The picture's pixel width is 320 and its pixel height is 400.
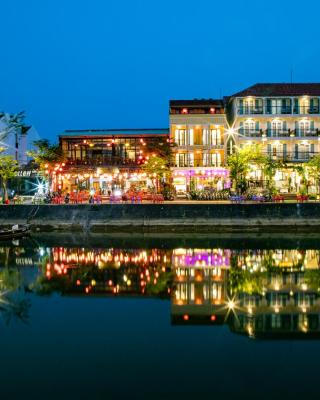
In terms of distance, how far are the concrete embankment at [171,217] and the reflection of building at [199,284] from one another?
9.65 metres

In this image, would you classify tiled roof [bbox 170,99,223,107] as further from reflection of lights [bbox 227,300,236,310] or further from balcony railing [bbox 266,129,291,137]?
reflection of lights [bbox 227,300,236,310]

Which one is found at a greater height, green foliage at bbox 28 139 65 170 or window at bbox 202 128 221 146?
window at bbox 202 128 221 146

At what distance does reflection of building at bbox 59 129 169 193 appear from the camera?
209 ft

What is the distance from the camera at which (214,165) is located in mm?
64938

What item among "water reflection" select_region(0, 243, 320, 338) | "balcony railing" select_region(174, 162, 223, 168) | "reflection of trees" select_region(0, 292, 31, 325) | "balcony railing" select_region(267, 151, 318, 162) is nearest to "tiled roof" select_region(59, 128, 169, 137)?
"balcony railing" select_region(174, 162, 223, 168)

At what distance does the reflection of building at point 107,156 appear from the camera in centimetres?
6362

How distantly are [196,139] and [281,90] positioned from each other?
13.1 metres

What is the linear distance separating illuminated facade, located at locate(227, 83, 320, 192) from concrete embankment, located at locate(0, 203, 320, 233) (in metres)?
20.6

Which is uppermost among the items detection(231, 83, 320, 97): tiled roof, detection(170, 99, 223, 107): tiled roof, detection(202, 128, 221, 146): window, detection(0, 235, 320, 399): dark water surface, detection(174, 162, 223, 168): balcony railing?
detection(231, 83, 320, 97): tiled roof

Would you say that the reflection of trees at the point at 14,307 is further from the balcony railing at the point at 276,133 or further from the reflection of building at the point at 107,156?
the balcony railing at the point at 276,133

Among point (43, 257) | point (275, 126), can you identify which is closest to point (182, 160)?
point (275, 126)

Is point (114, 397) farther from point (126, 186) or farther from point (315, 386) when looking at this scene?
point (126, 186)

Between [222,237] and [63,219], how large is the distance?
1542 centimetres

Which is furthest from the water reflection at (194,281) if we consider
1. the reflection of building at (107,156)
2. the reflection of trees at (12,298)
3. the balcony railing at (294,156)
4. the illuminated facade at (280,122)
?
the illuminated facade at (280,122)
